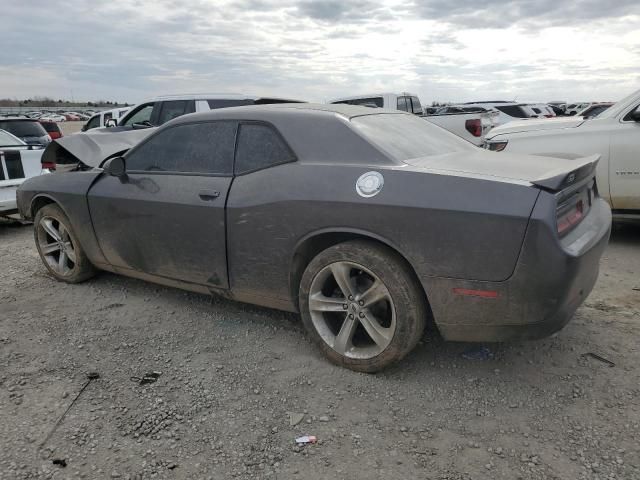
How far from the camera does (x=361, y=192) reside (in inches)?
111

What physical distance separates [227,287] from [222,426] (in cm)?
112

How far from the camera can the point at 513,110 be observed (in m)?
16.1

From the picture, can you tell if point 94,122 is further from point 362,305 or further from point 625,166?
point 362,305

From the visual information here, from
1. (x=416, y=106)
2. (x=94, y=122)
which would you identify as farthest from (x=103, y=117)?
(x=416, y=106)

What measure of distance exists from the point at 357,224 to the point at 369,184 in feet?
0.76

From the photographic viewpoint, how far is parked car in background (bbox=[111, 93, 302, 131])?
28.9ft

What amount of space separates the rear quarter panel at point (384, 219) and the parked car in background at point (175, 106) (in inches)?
223

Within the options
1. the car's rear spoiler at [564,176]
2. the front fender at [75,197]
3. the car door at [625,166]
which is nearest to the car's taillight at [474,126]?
the car door at [625,166]

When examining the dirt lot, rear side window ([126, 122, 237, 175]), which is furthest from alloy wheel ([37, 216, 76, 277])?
rear side window ([126, 122, 237, 175])

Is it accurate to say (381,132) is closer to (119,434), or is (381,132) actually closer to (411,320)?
(411,320)

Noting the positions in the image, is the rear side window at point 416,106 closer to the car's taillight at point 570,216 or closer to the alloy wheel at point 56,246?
the alloy wheel at point 56,246

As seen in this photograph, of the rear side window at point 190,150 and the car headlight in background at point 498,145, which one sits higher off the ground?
the rear side window at point 190,150

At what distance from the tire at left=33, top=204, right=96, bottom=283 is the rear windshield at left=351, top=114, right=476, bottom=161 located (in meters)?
2.88

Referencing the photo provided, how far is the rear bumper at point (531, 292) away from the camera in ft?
7.89
